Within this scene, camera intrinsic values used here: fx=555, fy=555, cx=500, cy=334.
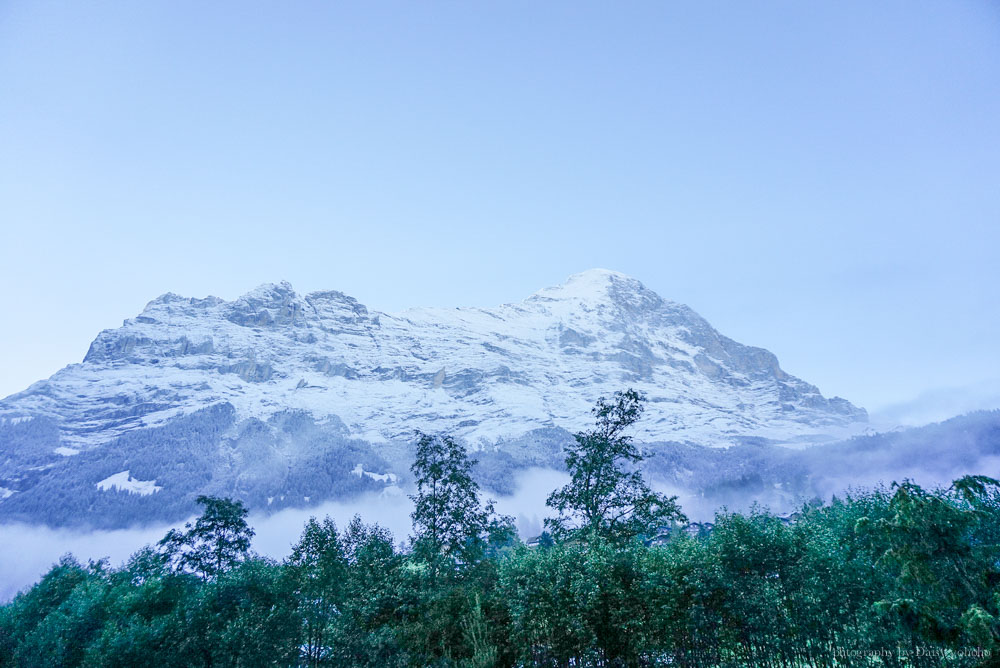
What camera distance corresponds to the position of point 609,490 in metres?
43.8

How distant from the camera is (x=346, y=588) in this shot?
36.8 m

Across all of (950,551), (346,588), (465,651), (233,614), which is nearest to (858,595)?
(950,551)

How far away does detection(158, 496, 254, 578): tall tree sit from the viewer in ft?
177

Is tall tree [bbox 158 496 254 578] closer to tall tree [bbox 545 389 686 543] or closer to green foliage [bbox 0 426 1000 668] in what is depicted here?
green foliage [bbox 0 426 1000 668]

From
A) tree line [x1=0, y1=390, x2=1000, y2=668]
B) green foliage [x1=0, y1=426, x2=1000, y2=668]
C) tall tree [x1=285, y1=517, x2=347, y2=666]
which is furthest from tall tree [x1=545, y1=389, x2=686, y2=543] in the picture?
tall tree [x1=285, y1=517, x2=347, y2=666]

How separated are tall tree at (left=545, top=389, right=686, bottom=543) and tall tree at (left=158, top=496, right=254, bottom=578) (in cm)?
3320

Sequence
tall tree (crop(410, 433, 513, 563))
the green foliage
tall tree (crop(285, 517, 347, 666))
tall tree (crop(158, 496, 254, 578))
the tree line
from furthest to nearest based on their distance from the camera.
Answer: tall tree (crop(158, 496, 254, 578))
tall tree (crop(410, 433, 513, 563))
tall tree (crop(285, 517, 347, 666))
the green foliage
the tree line

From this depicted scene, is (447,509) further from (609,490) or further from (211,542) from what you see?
(211,542)

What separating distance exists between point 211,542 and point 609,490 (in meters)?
40.8

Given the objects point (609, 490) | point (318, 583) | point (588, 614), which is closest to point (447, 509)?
point (318, 583)

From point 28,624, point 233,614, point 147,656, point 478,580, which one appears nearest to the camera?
point 147,656

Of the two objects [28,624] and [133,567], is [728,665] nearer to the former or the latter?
[133,567]

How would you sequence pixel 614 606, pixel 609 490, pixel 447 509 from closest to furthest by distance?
pixel 614 606
pixel 609 490
pixel 447 509

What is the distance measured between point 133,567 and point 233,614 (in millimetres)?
32470
